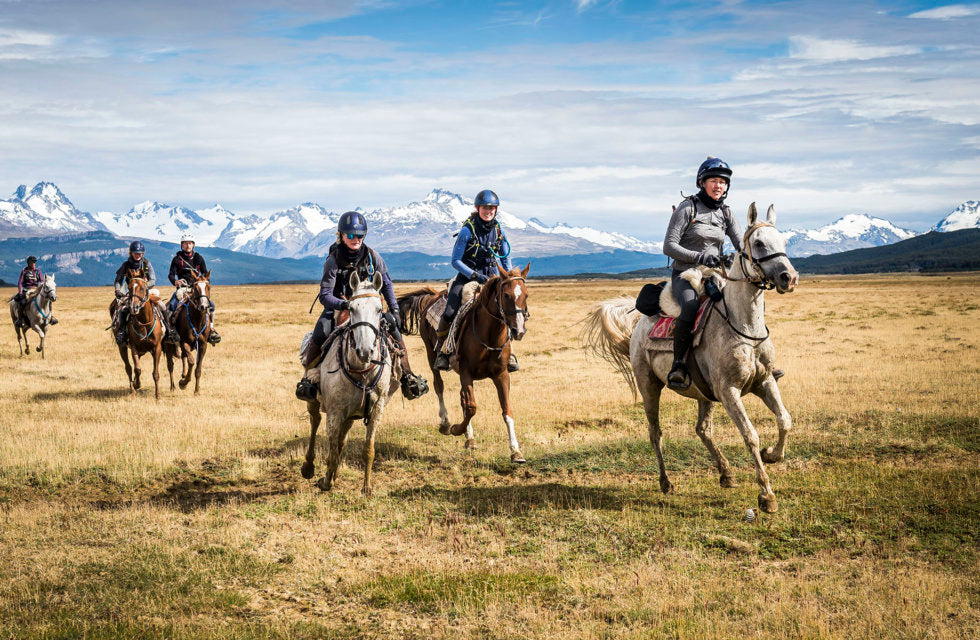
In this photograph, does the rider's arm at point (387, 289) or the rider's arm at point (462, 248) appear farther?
the rider's arm at point (462, 248)

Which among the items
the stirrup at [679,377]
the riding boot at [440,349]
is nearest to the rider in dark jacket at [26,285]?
the riding boot at [440,349]

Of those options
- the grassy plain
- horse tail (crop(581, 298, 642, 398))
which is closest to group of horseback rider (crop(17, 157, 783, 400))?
horse tail (crop(581, 298, 642, 398))

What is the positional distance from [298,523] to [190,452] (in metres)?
4.97

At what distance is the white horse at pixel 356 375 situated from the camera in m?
10.1

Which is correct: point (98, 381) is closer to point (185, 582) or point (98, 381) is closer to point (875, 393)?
point (185, 582)

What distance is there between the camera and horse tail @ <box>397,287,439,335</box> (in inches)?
635

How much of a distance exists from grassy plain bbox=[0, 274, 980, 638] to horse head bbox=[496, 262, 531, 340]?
8.21 ft

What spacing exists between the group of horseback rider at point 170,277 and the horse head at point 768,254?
610 inches

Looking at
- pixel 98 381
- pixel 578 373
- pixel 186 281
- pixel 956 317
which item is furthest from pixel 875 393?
pixel 956 317

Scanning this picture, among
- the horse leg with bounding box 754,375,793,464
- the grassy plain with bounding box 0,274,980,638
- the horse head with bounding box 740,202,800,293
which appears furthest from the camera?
the horse leg with bounding box 754,375,793,464

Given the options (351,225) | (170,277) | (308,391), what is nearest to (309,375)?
(308,391)

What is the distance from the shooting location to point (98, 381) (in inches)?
894

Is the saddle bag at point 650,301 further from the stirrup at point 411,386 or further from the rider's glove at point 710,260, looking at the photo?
the stirrup at point 411,386

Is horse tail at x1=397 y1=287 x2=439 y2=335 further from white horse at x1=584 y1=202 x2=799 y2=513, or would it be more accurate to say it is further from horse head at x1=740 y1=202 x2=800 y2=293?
horse head at x1=740 y1=202 x2=800 y2=293
